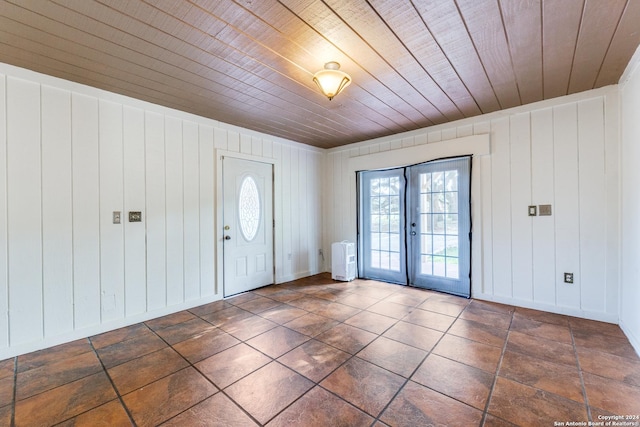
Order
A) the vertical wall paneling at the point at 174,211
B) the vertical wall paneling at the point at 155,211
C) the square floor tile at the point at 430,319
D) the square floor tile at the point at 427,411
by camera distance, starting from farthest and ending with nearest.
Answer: the vertical wall paneling at the point at 174,211 → the vertical wall paneling at the point at 155,211 → the square floor tile at the point at 430,319 → the square floor tile at the point at 427,411

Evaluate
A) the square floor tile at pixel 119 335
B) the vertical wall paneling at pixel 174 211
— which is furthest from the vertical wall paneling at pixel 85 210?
the vertical wall paneling at pixel 174 211

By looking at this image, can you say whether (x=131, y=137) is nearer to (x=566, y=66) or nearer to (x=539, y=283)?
(x=566, y=66)

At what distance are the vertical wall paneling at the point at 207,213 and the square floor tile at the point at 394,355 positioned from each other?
2.38m

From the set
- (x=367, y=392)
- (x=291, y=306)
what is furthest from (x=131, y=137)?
(x=367, y=392)

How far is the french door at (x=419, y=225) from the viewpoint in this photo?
13.1 ft

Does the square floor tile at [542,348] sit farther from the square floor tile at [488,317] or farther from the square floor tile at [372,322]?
the square floor tile at [372,322]

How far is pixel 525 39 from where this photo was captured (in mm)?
2109

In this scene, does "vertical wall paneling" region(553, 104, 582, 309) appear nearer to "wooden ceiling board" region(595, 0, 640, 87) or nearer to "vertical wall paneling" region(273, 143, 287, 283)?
"wooden ceiling board" region(595, 0, 640, 87)

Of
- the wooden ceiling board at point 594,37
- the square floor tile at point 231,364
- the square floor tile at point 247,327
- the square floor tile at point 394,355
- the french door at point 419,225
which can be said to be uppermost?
the wooden ceiling board at point 594,37

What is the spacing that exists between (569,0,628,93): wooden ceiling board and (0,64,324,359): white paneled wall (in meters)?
3.80

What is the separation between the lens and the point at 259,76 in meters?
2.64

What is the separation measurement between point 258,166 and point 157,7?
281 centimetres

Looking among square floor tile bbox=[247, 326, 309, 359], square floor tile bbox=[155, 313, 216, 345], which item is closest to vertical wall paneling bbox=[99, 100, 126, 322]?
square floor tile bbox=[155, 313, 216, 345]

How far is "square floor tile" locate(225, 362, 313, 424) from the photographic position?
1783mm
